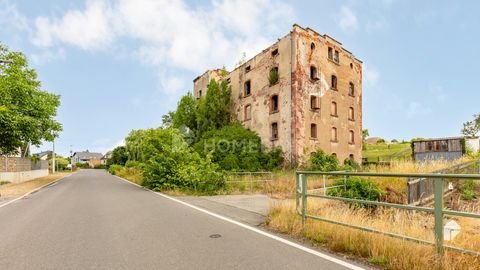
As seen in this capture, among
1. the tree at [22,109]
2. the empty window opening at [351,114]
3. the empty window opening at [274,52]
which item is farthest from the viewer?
the empty window opening at [351,114]

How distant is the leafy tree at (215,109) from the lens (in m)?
34.8

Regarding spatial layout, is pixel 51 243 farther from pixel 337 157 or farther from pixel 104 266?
pixel 337 157

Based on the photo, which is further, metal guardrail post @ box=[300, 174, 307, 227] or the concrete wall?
the concrete wall

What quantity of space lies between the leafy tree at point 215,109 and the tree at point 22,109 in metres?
13.8

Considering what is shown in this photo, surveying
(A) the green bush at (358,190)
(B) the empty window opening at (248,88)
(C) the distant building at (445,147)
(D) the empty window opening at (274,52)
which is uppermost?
(D) the empty window opening at (274,52)

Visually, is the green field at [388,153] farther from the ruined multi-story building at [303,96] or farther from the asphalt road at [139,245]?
the asphalt road at [139,245]

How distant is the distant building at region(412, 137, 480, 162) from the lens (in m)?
29.1

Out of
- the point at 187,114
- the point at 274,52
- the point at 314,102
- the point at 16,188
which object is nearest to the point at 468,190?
the point at 314,102

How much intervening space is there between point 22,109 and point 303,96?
75.7ft

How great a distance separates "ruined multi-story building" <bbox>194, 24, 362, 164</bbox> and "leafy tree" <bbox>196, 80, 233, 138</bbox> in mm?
1005

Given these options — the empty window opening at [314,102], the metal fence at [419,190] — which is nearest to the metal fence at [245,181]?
the metal fence at [419,190]

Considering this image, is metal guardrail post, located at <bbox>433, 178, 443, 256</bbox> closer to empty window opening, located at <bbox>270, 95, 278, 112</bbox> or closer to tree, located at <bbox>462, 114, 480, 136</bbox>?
empty window opening, located at <bbox>270, 95, 278, 112</bbox>

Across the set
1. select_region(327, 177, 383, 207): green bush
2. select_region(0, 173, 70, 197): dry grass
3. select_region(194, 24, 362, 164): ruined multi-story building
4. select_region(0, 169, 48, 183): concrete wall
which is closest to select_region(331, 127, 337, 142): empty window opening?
select_region(194, 24, 362, 164): ruined multi-story building

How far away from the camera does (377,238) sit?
15.5 ft
